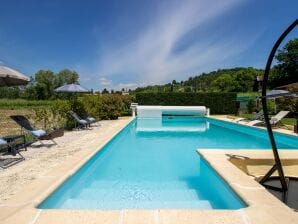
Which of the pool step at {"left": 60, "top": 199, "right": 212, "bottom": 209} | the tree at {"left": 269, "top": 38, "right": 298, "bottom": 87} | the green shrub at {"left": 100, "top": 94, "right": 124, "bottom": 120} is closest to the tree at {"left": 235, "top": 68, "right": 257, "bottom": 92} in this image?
the tree at {"left": 269, "top": 38, "right": 298, "bottom": 87}

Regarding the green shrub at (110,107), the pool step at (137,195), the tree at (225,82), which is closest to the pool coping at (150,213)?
the pool step at (137,195)

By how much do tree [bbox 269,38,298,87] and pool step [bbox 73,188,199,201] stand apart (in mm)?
34377

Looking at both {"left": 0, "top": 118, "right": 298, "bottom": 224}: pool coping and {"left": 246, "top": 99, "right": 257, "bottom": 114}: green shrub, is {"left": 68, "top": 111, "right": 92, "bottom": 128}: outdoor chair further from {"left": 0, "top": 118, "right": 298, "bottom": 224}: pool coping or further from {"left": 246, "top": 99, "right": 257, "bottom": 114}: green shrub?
{"left": 246, "top": 99, "right": 257, "bottom": 114}: green shrub

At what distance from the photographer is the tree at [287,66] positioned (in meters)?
35.4

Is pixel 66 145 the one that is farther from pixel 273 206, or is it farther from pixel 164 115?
pixel 164 115

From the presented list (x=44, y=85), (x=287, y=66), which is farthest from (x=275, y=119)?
(x=44, y=85)

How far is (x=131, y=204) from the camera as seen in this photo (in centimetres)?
471

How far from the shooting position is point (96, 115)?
59.4ft

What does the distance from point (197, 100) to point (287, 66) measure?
17.5 metres

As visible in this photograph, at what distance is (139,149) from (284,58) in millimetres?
32576

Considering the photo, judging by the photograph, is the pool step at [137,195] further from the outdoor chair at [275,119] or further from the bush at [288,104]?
the bush at [288,104]

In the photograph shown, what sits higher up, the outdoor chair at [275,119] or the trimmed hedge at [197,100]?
the trimmed hedge at [197,100]

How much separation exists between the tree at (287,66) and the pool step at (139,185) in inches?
1332

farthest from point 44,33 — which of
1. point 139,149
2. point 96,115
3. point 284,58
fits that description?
point 284,58
